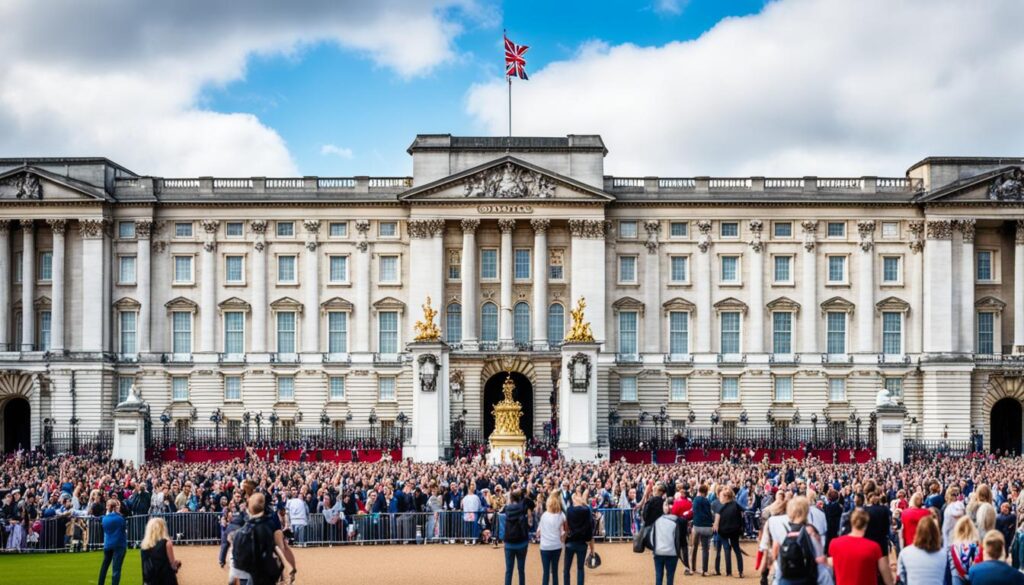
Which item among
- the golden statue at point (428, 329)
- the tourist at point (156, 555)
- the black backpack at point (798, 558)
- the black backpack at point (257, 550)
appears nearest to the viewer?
the black backpack at point (798, 558)

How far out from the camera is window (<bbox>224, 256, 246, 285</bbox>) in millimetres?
77438

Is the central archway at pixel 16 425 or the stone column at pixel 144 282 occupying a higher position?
the stone column at pixel 144 282

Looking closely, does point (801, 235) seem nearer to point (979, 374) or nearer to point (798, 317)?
point (798, 317)

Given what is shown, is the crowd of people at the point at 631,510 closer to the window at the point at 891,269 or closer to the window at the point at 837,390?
the window at the point at 837,390

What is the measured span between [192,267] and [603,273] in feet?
79.0

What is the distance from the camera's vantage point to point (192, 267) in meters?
77.6

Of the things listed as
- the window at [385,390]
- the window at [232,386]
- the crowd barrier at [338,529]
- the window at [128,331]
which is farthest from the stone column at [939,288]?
the crowd barrier at [338,529]

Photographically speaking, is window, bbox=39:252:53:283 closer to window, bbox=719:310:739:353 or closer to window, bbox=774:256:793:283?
window, bbox=719:310:739:353

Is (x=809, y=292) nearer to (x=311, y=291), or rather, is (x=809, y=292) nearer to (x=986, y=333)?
(x=986, y=333)

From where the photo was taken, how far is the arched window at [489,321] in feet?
251

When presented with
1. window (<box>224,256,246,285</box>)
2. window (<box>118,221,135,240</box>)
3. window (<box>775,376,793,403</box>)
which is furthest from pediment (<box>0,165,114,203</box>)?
window (<box>775,376,793,403</box>)

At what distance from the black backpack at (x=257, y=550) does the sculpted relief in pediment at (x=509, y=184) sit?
58.0 metres

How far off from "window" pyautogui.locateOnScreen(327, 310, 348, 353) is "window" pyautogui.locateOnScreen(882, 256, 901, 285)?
31.6 metres

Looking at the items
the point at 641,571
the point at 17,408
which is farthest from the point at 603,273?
the point at 641,571
